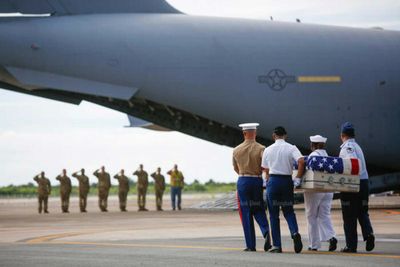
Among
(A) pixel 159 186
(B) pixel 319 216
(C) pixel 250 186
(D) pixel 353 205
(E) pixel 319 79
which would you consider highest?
(E) pixel 319 79

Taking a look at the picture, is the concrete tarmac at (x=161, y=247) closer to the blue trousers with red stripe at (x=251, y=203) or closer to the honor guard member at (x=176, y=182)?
the blue trousers with red stripe at (x=251, y=203)

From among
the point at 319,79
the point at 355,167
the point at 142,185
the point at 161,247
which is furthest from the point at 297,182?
the point at 142,185

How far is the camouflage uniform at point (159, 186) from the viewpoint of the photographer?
34178 mm

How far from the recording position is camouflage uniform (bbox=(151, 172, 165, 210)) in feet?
112

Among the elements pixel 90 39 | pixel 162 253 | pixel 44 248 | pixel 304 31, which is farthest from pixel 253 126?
pixel 304 31

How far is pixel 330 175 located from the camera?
1243 centimetres

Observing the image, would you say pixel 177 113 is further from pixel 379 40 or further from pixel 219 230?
pixel 219 230

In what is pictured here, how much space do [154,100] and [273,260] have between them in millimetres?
16336

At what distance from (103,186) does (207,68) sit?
369 inches

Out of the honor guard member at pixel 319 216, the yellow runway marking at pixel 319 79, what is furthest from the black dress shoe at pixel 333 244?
the yellow runway marking at pixel 319 79

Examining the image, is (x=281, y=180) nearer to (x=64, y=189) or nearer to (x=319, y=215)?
(x=319, y=215)

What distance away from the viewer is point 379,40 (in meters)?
28.5

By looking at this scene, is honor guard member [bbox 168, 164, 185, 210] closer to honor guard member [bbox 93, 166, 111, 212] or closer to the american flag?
honor guard member [bbox 93, 166, 111, 212]

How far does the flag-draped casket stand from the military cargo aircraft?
14.3 metres
